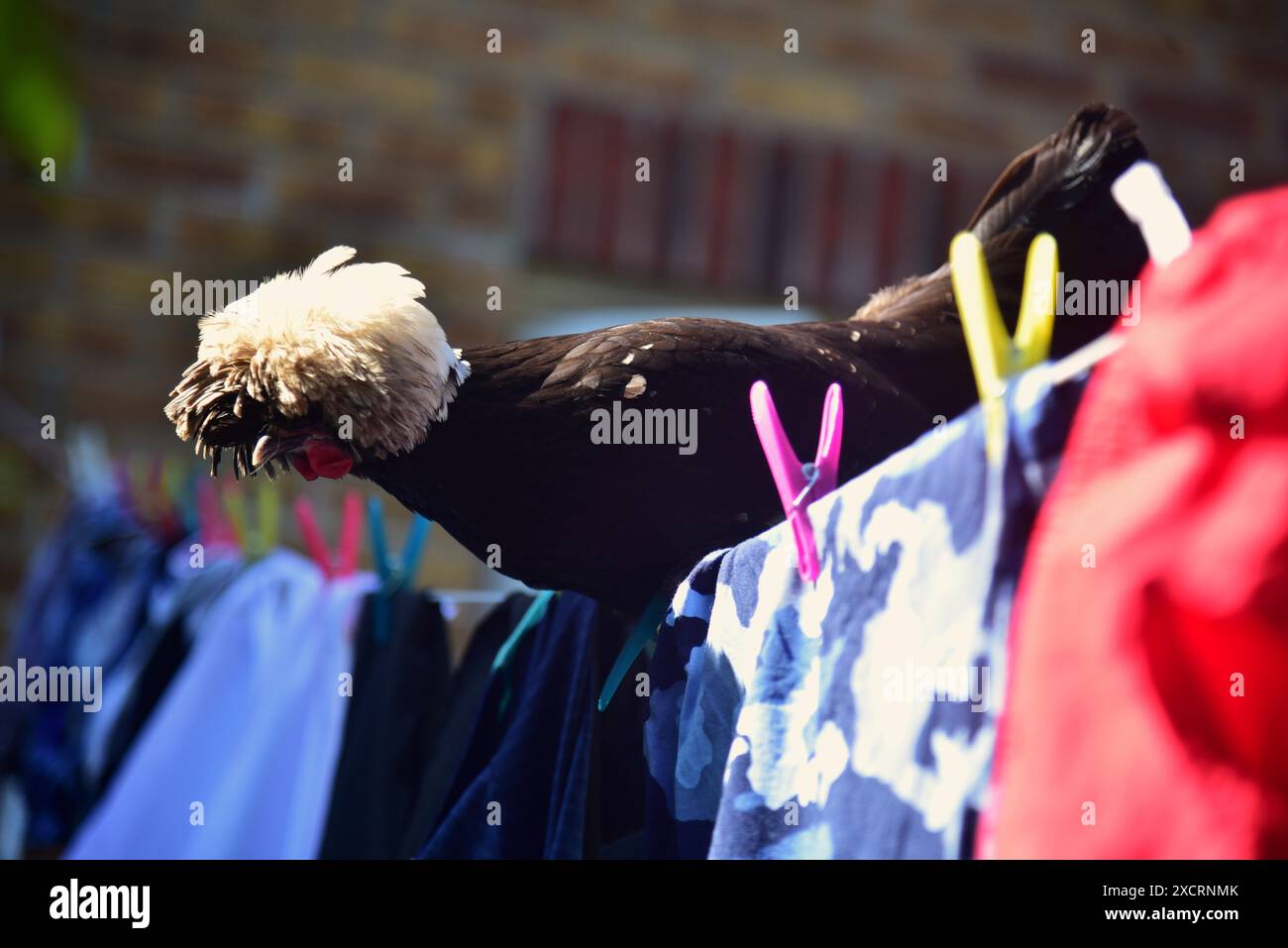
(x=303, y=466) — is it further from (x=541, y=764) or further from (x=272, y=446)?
(x=541, y=764)

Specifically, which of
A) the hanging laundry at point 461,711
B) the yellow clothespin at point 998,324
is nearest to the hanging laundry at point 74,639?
the hanging laundry at point 461,711

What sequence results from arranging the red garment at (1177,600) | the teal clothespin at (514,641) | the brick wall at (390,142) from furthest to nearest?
the brick wall at (390,142) → the teal clothespin at (514,641) → the red garment at (1177,600)

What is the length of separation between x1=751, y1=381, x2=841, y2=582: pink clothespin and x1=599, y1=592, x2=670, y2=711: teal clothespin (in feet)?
0.64

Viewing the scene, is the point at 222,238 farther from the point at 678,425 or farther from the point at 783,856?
the point at 783,856

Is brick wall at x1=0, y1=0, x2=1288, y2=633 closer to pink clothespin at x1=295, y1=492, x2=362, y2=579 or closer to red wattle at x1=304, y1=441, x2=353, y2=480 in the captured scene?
pink clothespin at x1=295, y1=492, x2=362, y2=579

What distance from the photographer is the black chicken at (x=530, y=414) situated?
2.67 ft

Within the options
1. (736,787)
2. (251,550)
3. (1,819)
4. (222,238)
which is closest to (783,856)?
(736,787)

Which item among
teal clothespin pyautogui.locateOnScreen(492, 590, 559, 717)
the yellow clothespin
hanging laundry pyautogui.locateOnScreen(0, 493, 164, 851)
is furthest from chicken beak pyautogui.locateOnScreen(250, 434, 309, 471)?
hanging laundry pyautogui.locateOnScreen(0, 493, 164, 851)

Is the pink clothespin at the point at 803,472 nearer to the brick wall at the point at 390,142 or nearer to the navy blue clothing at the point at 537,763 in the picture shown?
the navy blue clothing at the point at 537,763

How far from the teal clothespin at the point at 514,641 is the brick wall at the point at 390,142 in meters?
1.75

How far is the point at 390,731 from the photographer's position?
1070 mm

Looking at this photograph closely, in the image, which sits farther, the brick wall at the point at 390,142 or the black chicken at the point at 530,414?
the brick wall at the point at 390,142

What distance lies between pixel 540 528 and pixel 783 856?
0.35m

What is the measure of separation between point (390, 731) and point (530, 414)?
367 mm
